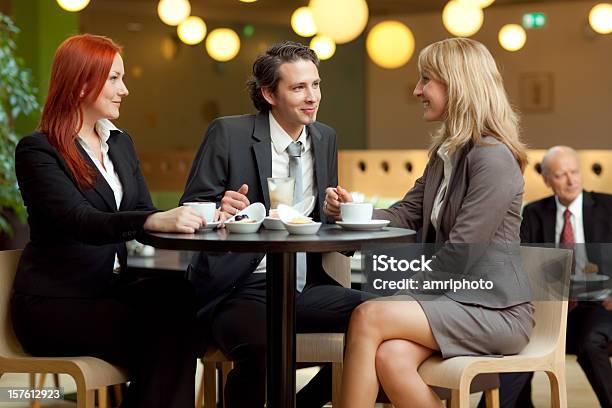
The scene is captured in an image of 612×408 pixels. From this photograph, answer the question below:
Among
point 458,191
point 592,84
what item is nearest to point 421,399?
point 458,191

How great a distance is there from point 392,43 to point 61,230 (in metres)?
6.16

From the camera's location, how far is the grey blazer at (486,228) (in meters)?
2.97

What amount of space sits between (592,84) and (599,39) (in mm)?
554

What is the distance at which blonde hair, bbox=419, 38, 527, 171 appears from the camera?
3.12 m

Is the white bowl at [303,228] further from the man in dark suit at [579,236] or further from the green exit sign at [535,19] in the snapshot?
the green exit sign at [535,19]

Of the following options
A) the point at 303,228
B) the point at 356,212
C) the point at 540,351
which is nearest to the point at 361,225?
the point at 356,212

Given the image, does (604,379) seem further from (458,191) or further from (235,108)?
(235,108)

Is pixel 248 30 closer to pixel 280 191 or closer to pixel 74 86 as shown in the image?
pixel 74 86

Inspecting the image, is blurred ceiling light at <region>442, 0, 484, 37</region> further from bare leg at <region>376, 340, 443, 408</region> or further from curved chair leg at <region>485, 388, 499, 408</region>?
bare leg at <region>376, 340, 443, 408</region>

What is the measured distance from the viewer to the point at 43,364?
288 centimetres

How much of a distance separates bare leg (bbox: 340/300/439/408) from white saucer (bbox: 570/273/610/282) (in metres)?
1.62

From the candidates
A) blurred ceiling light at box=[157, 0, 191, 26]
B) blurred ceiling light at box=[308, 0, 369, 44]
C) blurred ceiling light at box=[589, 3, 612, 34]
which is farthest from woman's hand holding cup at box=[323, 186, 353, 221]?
blurred ceiling light at box=[589, 3, 612, 34]

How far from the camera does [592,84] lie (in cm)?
1254

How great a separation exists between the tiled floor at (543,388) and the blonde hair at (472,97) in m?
2.12
